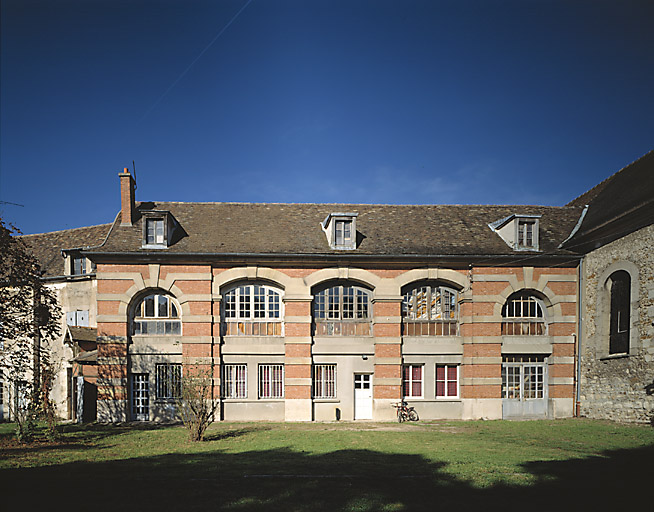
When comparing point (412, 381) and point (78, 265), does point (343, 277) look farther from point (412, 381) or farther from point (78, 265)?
point (78, 265)

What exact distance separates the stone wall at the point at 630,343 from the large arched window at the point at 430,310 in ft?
18.1

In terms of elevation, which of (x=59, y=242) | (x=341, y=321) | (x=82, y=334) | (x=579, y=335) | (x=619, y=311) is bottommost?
(x=579, y=335)

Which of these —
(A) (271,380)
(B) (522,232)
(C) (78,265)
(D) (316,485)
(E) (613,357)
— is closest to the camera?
(D) (316,485)

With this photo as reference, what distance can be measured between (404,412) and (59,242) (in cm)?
2054

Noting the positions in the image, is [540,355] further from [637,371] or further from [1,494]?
[1,494]

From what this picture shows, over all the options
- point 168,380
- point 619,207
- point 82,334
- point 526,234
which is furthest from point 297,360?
point 619,207

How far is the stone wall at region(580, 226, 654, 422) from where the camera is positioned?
62.1 feet

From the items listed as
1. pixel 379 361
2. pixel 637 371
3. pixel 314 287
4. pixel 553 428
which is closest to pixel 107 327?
pixel 314 287

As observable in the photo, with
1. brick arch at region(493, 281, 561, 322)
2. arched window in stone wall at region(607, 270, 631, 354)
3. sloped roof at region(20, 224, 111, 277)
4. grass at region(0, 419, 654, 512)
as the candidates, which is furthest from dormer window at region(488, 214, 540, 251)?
sloped roof at region(20, 224, 111, 277)

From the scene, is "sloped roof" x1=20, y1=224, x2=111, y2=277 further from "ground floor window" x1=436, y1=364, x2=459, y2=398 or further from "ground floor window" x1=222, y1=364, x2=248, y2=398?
"ground floor window" x1=436, y1=364, x2=459, y2=398

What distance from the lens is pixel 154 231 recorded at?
926 inches

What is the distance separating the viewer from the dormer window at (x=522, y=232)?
79.5 feet

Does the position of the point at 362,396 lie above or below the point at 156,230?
below

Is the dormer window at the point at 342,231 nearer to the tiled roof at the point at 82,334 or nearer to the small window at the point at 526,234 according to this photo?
the small window at the point at 526,234
